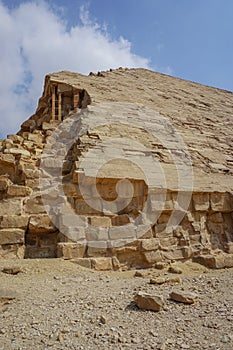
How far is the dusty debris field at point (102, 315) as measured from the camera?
2566mm

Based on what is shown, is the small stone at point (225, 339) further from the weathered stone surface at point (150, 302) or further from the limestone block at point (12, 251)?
the limestone block at point (12, 251)

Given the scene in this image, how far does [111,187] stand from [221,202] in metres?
2.87

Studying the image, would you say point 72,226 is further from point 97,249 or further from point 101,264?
point 101,264

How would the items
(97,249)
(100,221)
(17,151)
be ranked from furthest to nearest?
(17,151) → (100,221) → (97,249)

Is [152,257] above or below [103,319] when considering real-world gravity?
above

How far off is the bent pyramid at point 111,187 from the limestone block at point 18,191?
0.02 metres

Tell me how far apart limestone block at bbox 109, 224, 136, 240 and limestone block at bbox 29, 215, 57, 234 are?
43.7 inches

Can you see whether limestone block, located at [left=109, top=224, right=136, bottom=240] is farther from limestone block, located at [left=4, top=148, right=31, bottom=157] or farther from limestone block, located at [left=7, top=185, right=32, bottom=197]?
limestone block, located at [left=4, top=148, right=31, bottom=157]

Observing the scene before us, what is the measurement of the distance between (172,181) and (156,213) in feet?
2.95

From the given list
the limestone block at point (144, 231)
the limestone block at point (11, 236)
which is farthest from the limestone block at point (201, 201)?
the limestone block at point (11, 236)

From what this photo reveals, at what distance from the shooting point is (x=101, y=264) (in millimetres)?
5246

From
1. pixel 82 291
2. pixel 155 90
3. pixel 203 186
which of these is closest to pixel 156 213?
pixel 203 186

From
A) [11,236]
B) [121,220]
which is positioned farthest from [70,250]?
[121,220]

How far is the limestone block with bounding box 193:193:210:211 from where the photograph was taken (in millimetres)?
6723
